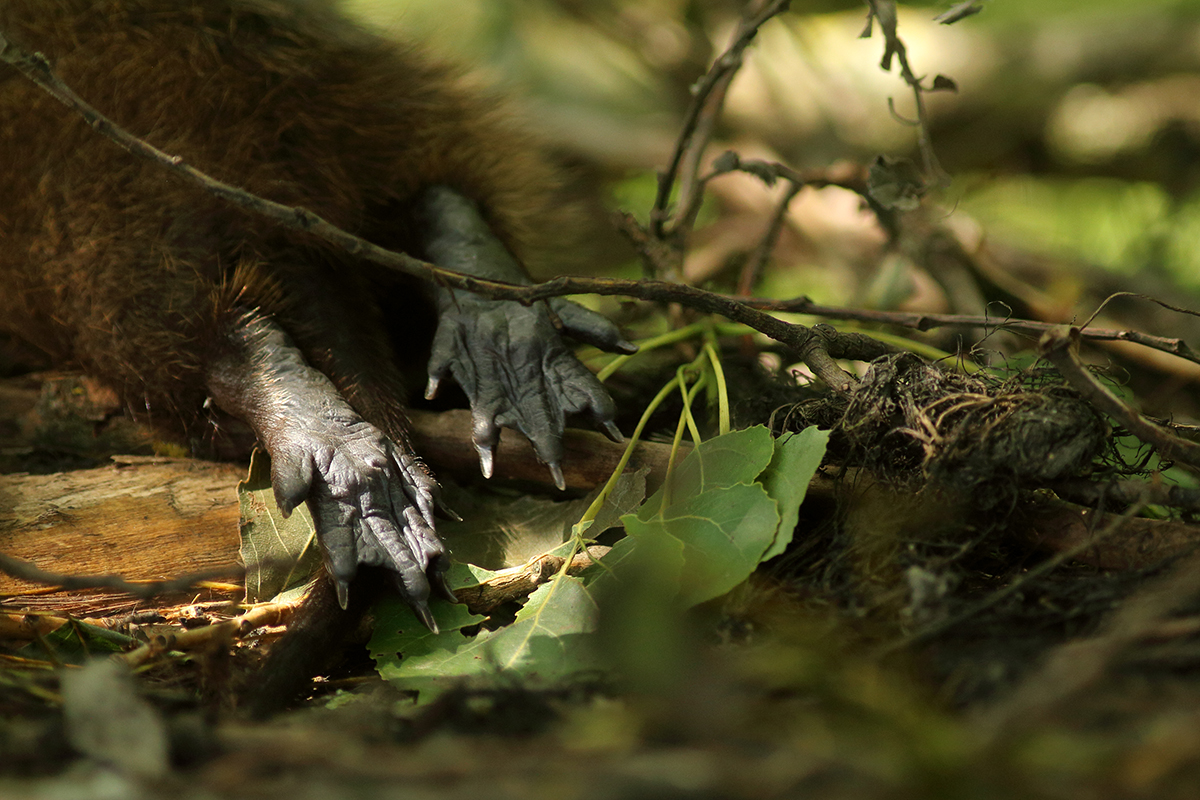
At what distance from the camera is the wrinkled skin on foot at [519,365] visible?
149 cm

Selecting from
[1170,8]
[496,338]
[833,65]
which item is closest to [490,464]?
[496,338]

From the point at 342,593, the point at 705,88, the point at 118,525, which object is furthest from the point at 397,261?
the point at 705,88

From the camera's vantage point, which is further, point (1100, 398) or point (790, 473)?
point (790, 473)

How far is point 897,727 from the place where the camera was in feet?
2.10

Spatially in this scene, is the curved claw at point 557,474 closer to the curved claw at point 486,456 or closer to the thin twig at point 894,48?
the curved claw at point 486,456

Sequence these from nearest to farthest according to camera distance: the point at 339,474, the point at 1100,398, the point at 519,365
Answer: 1. the point at 1100,398
2. the point at 339,474
3. the point at 519,365

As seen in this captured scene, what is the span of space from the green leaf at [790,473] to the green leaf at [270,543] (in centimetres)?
70

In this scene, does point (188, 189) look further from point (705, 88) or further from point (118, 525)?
point (705, 88)

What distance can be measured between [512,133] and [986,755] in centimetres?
221

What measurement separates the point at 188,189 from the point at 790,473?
134 cm

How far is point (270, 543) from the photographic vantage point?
1430 mm

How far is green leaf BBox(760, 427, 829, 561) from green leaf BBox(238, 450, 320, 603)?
27.7 inches

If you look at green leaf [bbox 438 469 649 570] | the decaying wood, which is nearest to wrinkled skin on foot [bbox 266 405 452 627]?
green leaf [bbox 438 469 649 570]

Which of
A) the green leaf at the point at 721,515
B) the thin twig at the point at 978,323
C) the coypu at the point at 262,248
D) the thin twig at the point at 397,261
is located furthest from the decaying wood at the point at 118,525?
the thin twig at the point at 978,323
